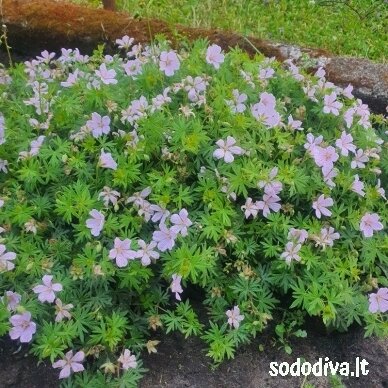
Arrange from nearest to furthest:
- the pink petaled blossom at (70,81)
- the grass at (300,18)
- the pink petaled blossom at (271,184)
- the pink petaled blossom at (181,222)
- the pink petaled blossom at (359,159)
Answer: the pink petaled blossom at (181,222) < the pink petaled blossom at (271,184) < the pink petaled blossom at (359,159) < the pink petaled blossom at (70,81) < the grass at (300,18)

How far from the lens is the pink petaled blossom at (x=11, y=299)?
→ 2129 mm

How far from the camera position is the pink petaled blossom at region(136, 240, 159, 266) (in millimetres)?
2146

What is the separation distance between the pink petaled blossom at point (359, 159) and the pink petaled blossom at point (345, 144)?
0.12ft

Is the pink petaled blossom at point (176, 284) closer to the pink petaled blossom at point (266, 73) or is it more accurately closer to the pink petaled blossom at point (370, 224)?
the pink petaled blossom at point (370, 224)

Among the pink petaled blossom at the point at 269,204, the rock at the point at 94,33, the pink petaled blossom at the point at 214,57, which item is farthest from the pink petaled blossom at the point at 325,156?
the rock at the point at 94,33

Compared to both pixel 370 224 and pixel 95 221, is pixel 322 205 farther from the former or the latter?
pixel 95 221

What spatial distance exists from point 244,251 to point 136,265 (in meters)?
0.39

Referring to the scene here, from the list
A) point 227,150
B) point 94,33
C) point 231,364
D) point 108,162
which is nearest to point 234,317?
point 231,364

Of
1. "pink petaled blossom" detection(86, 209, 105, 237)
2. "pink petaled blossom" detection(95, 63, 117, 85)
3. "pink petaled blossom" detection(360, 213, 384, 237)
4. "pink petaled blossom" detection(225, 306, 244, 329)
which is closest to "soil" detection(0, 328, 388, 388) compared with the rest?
"pink petaled blossom" detection(225, 306, 244, 329)

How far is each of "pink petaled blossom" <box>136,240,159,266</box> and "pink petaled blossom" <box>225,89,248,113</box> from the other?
63 centimetres

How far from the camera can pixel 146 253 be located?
2158 millimetres

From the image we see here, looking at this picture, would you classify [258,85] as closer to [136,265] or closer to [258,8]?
[136,265]

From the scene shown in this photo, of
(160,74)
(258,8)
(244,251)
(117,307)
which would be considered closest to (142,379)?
(117,307)

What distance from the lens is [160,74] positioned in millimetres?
2609
